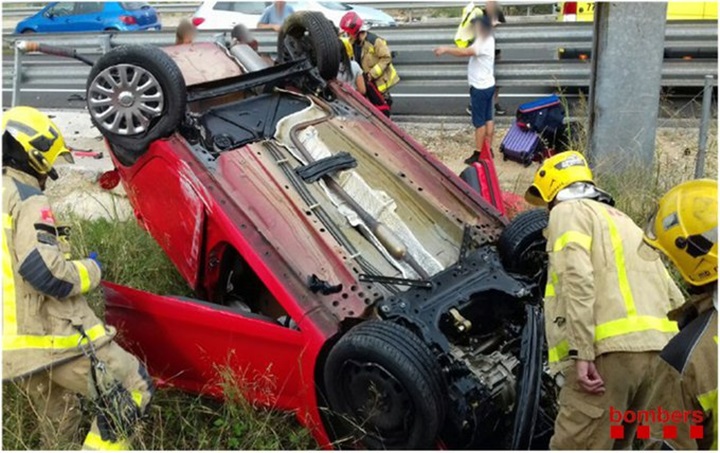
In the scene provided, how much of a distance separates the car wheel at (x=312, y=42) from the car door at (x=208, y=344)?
5.73 feet

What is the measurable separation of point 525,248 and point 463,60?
5738 mm

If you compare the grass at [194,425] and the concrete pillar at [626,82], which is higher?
the concrete pillar at [626,82]

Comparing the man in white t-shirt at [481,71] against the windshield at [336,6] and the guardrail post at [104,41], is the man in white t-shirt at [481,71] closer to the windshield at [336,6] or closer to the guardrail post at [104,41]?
the guardrail post at [104,41]

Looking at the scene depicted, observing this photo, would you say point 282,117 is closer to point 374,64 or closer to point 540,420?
point 540,420

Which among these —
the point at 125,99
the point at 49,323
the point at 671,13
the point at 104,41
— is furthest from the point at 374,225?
the point at 671,13

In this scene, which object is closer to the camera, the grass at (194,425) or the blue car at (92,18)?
the grass at (194,425)

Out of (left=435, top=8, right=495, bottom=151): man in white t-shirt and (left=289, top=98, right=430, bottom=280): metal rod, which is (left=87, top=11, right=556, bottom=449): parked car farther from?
(left=435, top=8, right=495, bottom=151): man in white t-shirt

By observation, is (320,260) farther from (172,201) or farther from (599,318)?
(599,318)

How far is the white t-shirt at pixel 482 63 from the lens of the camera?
7.41 metres

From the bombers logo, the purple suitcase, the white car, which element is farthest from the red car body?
the white car

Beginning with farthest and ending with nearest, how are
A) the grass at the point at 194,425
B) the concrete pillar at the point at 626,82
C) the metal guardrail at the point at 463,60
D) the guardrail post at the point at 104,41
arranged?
the guardrail post at the point at 104,41
the metal guardrail at the point at 463,60
the concrete pillar at the point at 626,82
the grass at the point at 194,425

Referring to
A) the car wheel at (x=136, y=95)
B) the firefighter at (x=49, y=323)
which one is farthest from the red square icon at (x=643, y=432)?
the car wheel at (x=136, y=95)

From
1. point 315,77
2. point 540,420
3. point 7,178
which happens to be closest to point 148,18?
point 315,77

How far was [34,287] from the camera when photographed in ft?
11.0
